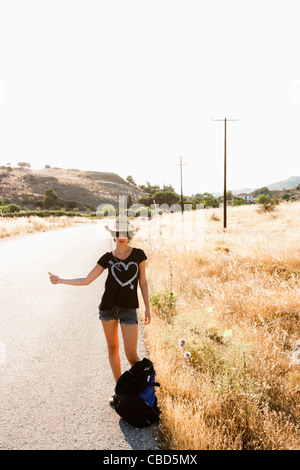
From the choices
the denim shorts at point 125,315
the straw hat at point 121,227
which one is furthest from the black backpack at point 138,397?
the straw hat at point 121,227

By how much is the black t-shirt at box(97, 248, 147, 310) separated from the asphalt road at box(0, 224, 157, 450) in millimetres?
1052

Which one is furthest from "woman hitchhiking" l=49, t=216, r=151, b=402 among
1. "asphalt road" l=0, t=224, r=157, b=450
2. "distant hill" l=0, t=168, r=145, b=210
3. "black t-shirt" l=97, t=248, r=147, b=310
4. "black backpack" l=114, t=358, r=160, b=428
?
"distant hill" l=0, t=168, r=145, b=210

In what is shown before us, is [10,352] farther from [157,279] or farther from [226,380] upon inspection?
[157,279]

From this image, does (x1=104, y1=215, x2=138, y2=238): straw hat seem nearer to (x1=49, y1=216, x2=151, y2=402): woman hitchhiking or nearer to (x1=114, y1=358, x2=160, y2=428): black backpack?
(x1=49, y1=216, x2=151, y2=402): woman hitchhiking

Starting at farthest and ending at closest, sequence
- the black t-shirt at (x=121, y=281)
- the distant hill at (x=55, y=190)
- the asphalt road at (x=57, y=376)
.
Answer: the distant hill at (x=55, y=190), the black t-shirt at (x=121, y=281), the asphalt road at (x=57, y=376)

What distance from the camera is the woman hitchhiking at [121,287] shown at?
322 centimetres

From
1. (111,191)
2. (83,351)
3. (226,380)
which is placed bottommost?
(83,351)

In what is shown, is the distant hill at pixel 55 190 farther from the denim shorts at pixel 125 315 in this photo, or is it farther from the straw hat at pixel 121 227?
the denim shorts at pixel 125 315

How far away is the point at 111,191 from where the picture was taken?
131 meters

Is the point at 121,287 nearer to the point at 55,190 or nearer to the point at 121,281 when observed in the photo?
the point at 121,281

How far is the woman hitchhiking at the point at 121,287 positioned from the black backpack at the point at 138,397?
262mm

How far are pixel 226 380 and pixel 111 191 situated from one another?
130 m

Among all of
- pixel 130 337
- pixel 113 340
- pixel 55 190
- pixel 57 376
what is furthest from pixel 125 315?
pixel 55 190
